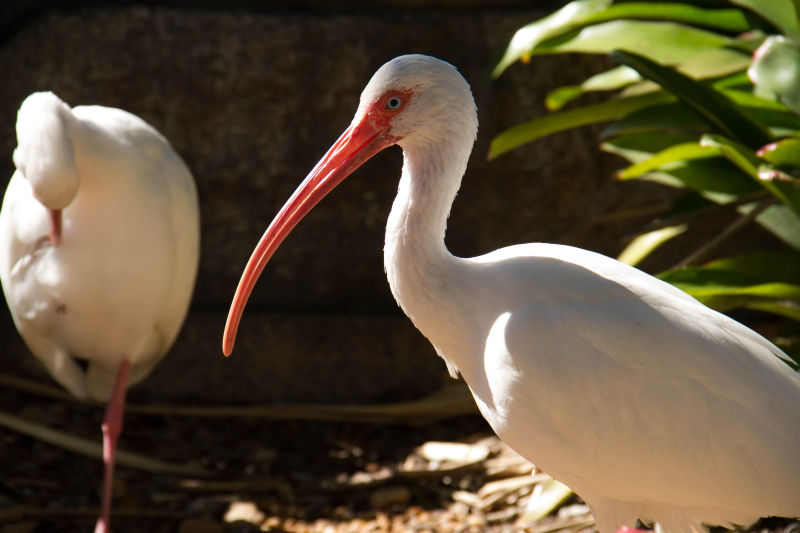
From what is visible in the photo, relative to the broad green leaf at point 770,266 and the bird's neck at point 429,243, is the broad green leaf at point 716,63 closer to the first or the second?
the broad green leaf at point 770,266

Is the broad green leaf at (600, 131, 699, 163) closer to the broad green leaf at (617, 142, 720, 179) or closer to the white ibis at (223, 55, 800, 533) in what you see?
the broad green leaf at (617, 142, 720, 179)

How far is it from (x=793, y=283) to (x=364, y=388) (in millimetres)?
2079

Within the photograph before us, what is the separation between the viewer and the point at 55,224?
3.50 metres

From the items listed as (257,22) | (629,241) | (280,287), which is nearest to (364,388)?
(280,287)

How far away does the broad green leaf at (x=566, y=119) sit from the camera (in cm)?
373

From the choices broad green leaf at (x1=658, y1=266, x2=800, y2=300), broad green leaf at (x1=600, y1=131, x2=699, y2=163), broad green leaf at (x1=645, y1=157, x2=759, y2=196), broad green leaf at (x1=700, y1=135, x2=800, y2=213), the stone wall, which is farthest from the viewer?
the stone wall

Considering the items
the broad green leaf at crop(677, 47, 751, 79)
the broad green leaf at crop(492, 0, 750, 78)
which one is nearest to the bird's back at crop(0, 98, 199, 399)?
the broad green leaf at crop(492, 0, 750, 78)

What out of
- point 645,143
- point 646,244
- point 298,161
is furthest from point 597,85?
point 298,161

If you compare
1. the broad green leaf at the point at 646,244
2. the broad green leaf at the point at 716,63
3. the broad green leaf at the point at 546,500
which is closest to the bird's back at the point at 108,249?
the broad green leaf at the point at 546,500

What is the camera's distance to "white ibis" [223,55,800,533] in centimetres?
242

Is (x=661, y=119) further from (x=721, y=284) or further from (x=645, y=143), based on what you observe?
(x=721, y=284)

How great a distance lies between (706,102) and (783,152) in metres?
0.30

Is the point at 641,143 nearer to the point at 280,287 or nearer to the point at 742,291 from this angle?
the point at 742,291

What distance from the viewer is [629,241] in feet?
15.5
